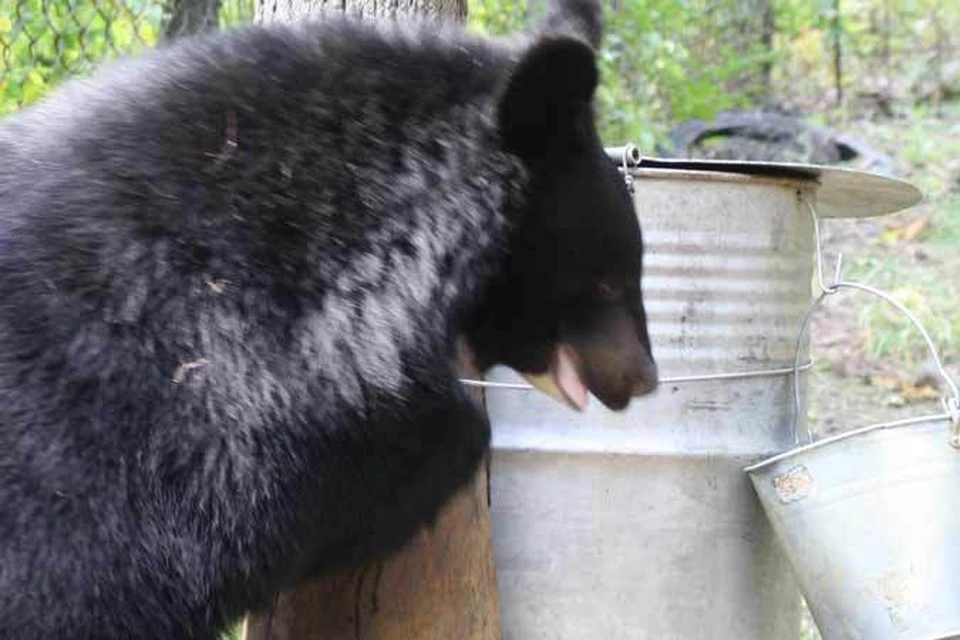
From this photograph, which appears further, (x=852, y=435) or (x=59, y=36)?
(x=59, y=36)

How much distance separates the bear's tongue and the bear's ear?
1.33 feet

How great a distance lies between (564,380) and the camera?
261 centimetres

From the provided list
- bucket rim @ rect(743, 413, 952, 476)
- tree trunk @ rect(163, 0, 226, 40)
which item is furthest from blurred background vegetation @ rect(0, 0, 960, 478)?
bucket rim @ rect(743, 413, 952, 476)

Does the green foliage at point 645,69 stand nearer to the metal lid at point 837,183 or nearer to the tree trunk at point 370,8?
the metal lid at point 837,183

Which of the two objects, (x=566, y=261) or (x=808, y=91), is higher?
(x=566, y=261)

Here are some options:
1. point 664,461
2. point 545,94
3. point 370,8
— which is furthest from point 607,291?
point 370,8

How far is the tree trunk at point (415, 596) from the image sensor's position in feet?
9.08

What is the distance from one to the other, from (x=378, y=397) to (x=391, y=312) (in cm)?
14

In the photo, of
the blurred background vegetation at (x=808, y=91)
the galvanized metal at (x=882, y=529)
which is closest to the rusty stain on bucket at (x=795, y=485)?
the galvanized metal at (x=882, y=529)

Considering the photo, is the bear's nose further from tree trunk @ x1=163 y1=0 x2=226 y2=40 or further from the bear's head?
tree trunk @ x1=163 y1=0 x2=226 y2=40

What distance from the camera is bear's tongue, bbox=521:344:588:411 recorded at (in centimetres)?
258

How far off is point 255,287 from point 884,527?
139 cm

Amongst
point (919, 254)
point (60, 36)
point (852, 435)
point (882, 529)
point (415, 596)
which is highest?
point (60, 36)

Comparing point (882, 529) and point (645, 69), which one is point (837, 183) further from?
point (645, 69)
